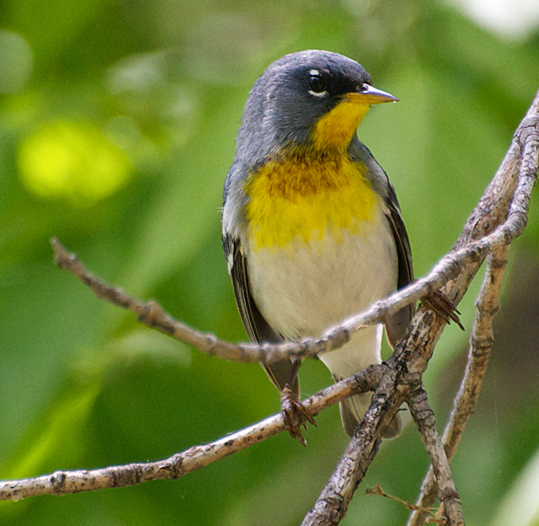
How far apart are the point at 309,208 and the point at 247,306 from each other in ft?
2.19

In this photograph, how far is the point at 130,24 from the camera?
14.0ft

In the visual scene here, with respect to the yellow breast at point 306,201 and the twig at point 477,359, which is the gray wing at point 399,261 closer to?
the yellow breast at point 306,201

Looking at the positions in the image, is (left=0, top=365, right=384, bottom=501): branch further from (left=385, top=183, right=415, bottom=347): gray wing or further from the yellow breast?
(left=385, top=183, right=415, bottom=347): gray wing

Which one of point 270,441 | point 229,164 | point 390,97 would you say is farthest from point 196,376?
point 390,97

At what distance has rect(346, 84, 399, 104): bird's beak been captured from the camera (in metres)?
2.72

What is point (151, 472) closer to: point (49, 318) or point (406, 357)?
point (406, 357)

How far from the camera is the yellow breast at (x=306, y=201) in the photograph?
285 centimetres

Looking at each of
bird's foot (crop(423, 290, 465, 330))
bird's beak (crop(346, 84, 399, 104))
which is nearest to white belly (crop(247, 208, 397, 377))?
bird's beak (crop(346, 84, 399, 104))

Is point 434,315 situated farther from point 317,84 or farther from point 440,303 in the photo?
point 317,84

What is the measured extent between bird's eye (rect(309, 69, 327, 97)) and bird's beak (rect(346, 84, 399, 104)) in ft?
0.46

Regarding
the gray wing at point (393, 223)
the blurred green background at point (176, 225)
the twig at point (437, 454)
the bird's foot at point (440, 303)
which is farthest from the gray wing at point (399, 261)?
the twig at point (437, 454)

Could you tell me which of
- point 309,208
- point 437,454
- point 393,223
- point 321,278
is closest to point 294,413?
point 321,278

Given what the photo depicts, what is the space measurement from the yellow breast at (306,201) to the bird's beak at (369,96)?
9.4 inches

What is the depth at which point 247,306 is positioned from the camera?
3.31 m
